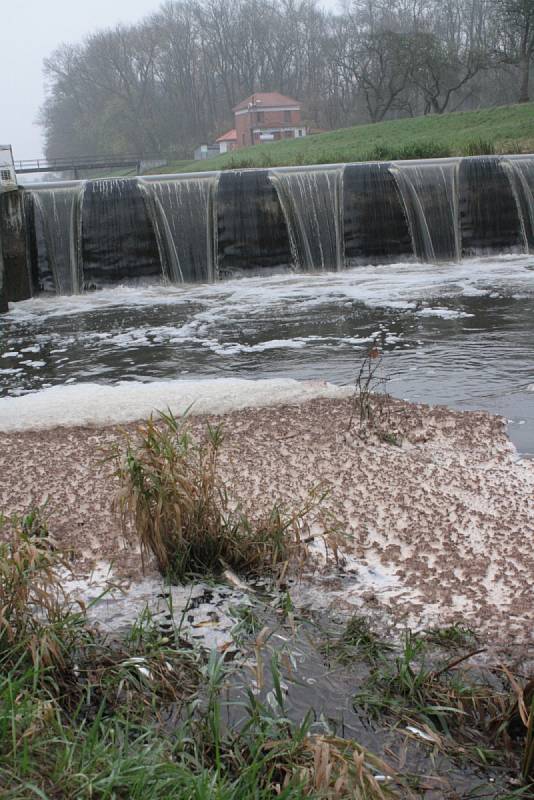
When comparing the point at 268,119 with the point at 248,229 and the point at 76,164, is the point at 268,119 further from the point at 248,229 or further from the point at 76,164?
the point at 248,229

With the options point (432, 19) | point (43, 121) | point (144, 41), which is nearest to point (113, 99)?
point (144, 41)

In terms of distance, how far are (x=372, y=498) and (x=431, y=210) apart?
39.4 ft

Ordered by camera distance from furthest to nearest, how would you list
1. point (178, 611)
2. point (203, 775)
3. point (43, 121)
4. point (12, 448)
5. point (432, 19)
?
point (43, 121)
point (432, 19)
point (12, 448)
point (178, 611)
point (203, 775)

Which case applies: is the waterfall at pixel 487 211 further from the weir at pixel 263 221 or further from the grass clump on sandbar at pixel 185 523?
the grass clump on sandbar at pixel 185 523

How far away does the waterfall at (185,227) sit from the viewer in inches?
594

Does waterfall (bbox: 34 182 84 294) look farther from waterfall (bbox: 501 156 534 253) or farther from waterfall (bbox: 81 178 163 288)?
waterfall (bbox: 501 156 534 253)

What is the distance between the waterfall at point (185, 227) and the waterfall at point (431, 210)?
3639mm

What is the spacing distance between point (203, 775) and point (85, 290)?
1321cm

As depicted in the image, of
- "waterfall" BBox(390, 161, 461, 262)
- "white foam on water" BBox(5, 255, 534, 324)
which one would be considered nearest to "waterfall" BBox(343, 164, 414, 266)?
"waterfall" BBox(390, 161, 461, 262)

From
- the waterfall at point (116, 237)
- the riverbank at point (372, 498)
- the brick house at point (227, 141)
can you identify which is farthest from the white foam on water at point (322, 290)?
the brick house at point (227, 141)

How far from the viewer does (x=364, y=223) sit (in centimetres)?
1567

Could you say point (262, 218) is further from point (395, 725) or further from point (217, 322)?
point (395, 725)

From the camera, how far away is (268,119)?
7494 centimetres

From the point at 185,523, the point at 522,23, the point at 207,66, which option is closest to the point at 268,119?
the point at 207,66
